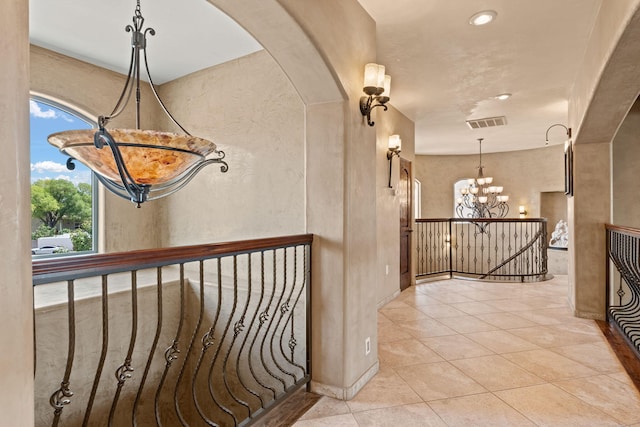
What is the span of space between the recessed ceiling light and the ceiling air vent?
3402 millimetres

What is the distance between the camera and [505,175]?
31.5ft

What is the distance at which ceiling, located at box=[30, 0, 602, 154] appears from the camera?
106 inches

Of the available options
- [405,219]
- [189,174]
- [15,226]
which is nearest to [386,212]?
[405,219]

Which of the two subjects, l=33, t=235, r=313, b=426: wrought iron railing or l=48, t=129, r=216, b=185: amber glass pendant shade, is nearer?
l=48, t=129, r=216, b=185: amber glass pendant shade

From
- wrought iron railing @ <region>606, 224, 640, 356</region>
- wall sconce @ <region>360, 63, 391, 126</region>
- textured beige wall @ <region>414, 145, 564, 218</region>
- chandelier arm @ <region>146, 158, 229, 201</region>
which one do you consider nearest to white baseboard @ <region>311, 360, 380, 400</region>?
chandelier arm @ <region>146, 158, 229, 201</region>

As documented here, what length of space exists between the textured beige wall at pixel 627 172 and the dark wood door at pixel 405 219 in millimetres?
2659

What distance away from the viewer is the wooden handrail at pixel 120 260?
1.12m

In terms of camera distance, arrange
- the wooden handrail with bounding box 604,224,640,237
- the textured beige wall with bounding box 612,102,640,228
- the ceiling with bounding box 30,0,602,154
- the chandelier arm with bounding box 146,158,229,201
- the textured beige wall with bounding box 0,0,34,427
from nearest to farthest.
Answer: the textured beige wall with bounding box 0,0,34,427 < the chandelier arm with bounding box 146,158,229,201 < the ceiling with bounding box 30,0,602,154 < the wooden handrail with bounding box 604,224,640,237 < the textured beige wall with bounding box 612,102,640,228

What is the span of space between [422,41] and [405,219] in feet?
10.00

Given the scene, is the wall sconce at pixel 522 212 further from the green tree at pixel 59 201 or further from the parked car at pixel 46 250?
the parked car at pixel 46 250

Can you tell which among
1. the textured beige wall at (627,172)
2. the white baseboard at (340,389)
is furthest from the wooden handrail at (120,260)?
the textured beige wall at (627,172)

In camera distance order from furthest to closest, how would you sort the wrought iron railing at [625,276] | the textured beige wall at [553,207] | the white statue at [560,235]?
the textured beige wall at [553,207] → the white statue at [560,235] → the wrought iron railing at [625,276]

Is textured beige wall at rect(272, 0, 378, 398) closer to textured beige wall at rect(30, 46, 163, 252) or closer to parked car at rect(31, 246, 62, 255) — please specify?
textured beige wall at rect(30, 46, 163, 252)

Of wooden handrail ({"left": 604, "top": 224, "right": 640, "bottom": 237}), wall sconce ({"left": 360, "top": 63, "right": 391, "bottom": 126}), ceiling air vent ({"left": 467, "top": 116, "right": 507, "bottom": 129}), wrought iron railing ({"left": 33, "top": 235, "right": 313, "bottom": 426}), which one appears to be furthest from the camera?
ceiling air vent ({"left": 467, "top": 116, "right": 507, "bottom": 129})
